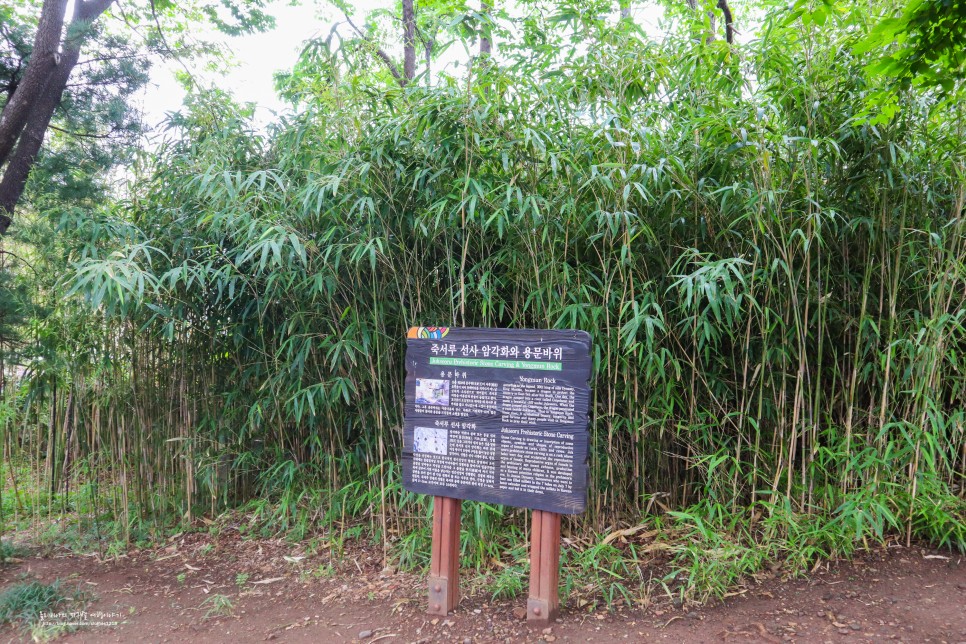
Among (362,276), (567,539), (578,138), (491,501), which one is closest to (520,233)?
(578,138)

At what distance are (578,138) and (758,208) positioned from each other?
823 millimetres

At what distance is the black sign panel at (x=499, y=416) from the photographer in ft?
7.33

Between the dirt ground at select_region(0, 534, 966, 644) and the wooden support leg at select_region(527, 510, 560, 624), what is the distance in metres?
0.07

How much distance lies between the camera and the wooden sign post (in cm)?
224

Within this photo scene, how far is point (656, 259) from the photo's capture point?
9.16ft

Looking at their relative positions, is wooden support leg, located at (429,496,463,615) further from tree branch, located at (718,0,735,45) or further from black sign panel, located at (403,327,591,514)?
tree branch, located at (718,0,735,45)

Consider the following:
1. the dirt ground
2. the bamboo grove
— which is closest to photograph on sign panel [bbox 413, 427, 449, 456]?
the bamboo grove

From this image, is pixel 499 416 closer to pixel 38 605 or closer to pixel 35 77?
pixel 38 605

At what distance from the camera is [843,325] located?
2777mm

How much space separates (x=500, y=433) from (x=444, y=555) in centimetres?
58

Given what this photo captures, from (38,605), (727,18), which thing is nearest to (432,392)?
(38,605)

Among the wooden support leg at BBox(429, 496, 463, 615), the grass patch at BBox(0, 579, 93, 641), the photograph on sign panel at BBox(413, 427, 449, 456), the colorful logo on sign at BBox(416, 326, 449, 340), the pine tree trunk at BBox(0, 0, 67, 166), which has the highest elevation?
the pine tree trunk at BBox(0, 0, 67, 166)

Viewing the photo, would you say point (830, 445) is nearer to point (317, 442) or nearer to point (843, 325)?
point (843, 325)

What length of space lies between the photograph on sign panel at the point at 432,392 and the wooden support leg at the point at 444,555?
397 millimetres
